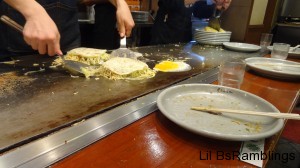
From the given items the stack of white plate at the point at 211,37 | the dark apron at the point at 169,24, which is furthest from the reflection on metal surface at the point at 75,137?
the dark apron at the point at 169,24

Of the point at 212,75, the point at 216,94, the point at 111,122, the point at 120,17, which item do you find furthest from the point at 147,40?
the point at 111,122

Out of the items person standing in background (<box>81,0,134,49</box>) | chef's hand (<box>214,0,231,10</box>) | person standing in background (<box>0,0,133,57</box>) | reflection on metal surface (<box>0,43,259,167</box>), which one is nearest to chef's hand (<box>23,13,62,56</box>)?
person standing in background (<box>0,0,133,57</box>)

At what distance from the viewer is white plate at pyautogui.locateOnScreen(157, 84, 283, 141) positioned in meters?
0.74

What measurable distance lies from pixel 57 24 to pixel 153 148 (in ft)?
5.22

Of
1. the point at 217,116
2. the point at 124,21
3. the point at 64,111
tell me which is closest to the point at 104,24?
the point at 124,21

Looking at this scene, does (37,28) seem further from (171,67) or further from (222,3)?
(222,3)

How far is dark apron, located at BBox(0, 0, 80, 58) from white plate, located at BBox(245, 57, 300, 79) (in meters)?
1.52

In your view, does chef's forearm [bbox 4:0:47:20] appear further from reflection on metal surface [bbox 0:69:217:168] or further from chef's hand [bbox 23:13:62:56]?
reflection on metal surface [bbox 0:69:217:168]

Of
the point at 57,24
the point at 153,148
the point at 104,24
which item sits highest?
the point at 57,24

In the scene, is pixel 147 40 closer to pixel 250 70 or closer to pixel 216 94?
pixel 250 70

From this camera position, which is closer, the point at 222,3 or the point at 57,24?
the point at 57,24

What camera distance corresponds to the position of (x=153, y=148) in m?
0.72

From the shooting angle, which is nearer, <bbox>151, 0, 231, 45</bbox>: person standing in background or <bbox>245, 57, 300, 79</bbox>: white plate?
<bbox>245, 57, 300, 79</bbox>: white plate

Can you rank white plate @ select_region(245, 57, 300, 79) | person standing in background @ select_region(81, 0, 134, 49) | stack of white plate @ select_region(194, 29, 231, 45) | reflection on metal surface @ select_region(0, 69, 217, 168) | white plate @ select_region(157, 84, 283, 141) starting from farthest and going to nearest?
person standing in background @ select_region(81, 0, 134, 49) → stack of white plate @ select_region(194, 29, 231, 45) → white plate @ select_region(245, 57, 300, 79) → white plate @ select_region(157, 84, 283, 141) → reflection on metal surface @ select_region(0, 69, 217, 168)
